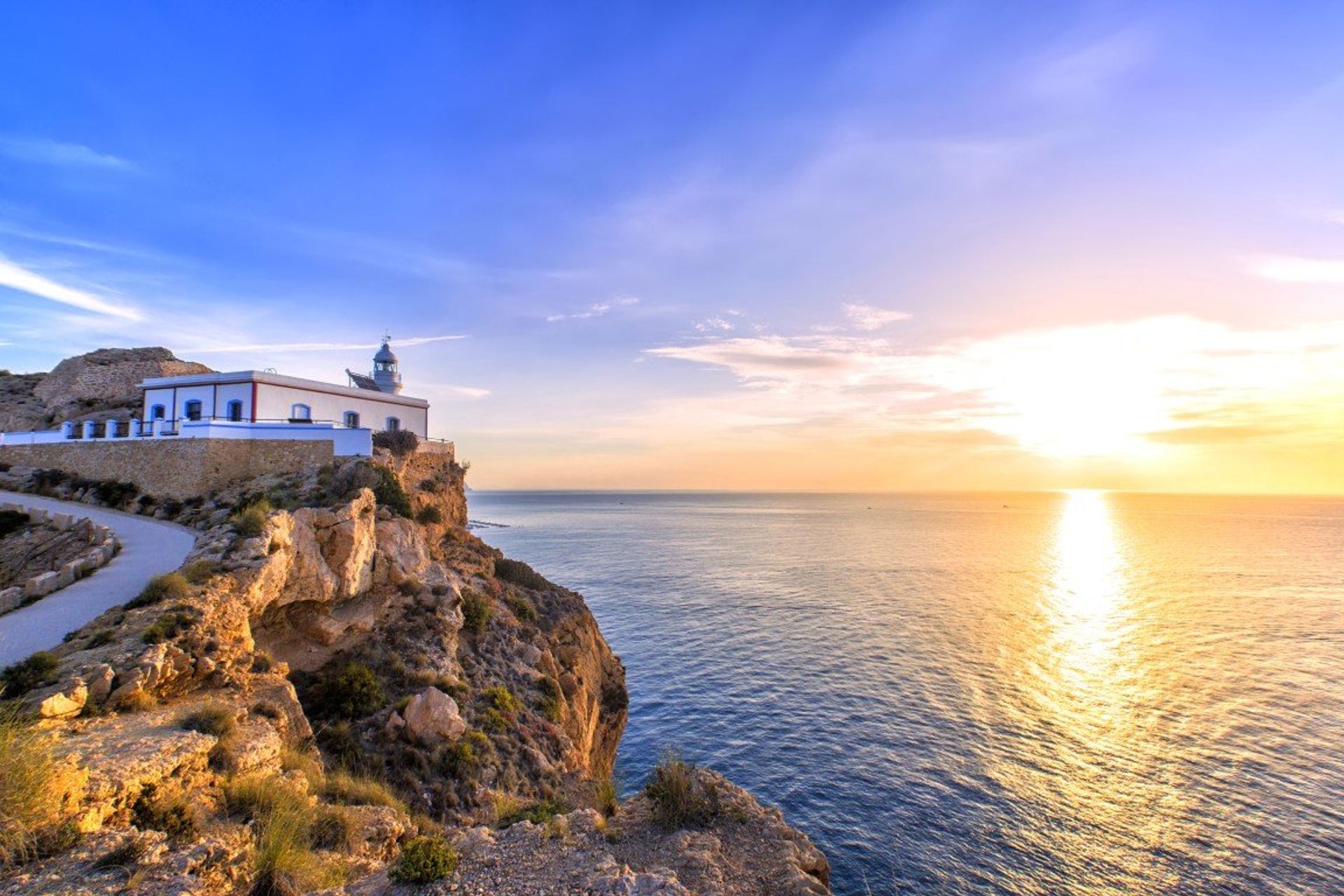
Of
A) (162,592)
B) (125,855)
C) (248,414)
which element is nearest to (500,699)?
(162,592)

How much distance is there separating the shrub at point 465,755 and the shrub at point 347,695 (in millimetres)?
2833

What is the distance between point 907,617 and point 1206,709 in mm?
19587

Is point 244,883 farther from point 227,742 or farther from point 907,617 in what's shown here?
point 907,617

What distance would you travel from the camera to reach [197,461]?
2589 centimetres

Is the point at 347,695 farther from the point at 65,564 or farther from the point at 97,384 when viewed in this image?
the point at 97,384

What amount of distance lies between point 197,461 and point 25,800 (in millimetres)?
22953

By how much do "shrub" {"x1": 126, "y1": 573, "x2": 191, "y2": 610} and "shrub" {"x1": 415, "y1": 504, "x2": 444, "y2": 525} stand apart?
13232 mm

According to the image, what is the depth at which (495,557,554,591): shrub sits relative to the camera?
31516 millimetres

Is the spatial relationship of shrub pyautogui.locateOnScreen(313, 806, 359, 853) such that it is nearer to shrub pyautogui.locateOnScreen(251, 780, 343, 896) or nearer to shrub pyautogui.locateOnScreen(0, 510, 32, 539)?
shrub pyautogui.locateOnScreen(251, 780, 343, 896)

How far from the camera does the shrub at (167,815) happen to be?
8.74 metres

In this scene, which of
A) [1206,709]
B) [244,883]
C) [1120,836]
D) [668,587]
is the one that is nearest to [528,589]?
[244,883]

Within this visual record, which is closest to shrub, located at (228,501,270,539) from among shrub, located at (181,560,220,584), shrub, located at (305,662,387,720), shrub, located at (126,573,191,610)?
shrub, located at (181,560,220,584)

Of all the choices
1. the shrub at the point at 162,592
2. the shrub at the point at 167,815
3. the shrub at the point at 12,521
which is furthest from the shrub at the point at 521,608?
the shrub at the point at 167,815

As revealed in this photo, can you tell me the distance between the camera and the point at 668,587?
2403 inches
